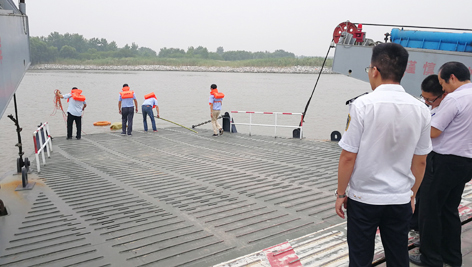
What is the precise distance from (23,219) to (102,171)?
2.53 metres

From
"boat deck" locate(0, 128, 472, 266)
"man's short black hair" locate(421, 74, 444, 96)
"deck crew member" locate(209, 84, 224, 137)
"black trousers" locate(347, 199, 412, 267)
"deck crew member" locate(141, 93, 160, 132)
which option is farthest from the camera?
"deck crew member" locate(141, 93, 160, 132)

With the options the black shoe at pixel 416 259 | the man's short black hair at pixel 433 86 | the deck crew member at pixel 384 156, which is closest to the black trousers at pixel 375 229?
the deck crew member at pixel 384 156

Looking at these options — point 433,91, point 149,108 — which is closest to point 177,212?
point 433,91

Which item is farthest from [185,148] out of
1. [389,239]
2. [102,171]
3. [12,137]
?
[12,137]

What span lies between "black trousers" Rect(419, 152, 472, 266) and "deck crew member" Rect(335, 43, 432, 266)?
813mm

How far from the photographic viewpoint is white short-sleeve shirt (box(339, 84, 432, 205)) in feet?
6.75

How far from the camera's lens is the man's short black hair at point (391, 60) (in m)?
2.11

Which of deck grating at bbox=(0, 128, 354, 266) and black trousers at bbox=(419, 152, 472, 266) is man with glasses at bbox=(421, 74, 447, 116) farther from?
deck grating at bbox=(0, 128, 354, 266)

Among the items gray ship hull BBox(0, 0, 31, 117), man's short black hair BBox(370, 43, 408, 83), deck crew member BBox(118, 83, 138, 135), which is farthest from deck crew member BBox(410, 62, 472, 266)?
deck crew member BBox(118, 83, 138, 135)

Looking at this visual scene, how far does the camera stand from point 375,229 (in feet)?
7.30

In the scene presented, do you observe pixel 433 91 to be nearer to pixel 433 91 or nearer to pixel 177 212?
pixel 433 91

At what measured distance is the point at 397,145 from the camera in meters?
2.12

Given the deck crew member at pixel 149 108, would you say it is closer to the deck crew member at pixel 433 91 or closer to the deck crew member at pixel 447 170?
the deck crew member at pixel 433 91

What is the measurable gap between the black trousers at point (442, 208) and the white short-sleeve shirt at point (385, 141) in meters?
0.89
